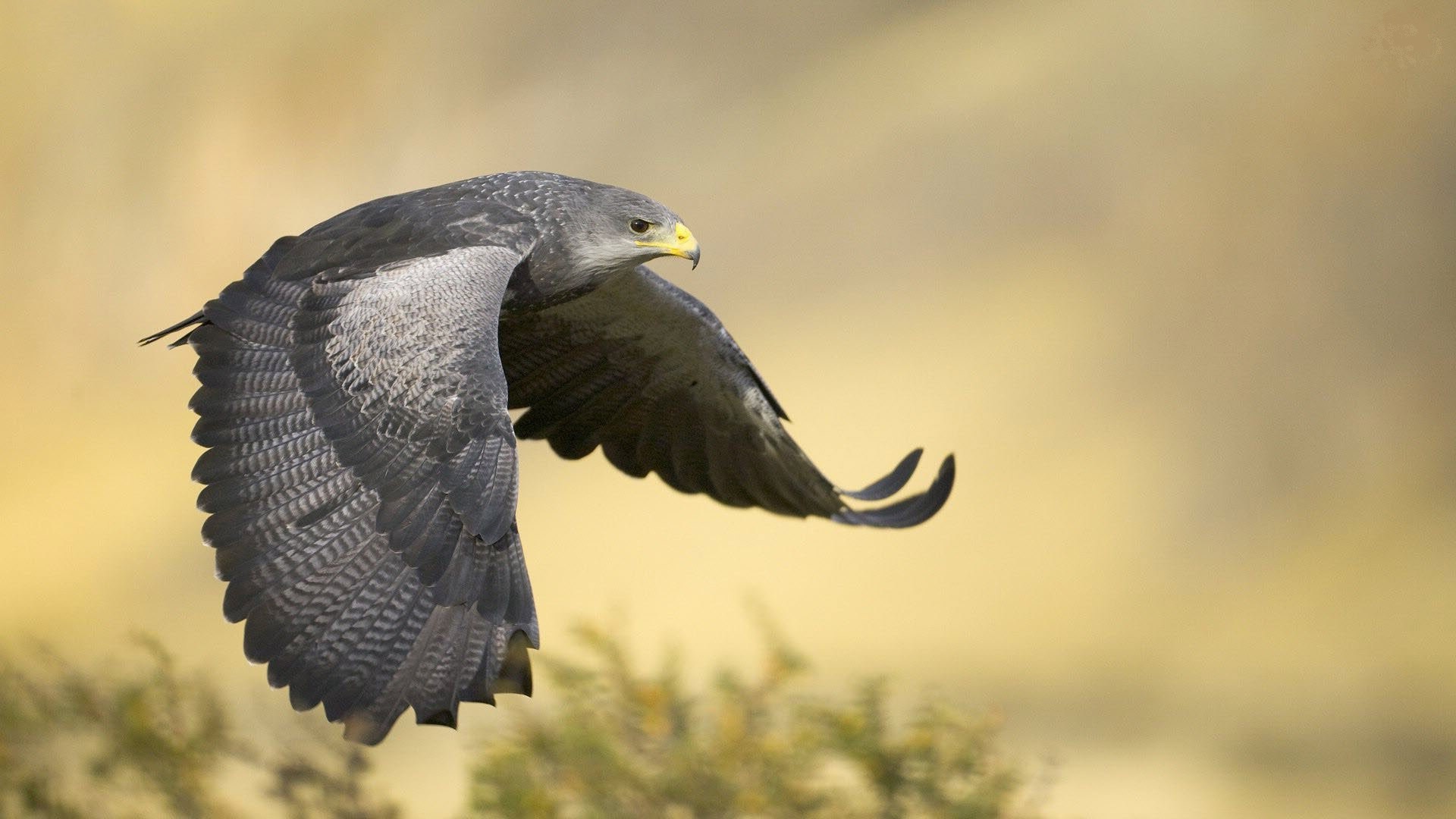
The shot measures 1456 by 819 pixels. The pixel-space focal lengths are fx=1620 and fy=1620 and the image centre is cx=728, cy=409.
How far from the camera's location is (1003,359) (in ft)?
37.8

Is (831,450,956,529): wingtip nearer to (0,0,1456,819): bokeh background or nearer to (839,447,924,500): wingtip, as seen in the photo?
(839,447,924,500): wingtip

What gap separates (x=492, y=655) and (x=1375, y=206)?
8.14m

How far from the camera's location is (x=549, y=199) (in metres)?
5.55

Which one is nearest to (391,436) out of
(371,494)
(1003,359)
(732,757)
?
(371,494)

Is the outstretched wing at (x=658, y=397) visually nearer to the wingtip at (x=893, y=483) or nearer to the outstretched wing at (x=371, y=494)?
the wingtip at (x=893, y=483)

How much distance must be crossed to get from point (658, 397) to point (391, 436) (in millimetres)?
2039

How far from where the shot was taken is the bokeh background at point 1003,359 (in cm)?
974

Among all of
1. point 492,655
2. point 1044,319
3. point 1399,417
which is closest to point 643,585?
point 1044,319

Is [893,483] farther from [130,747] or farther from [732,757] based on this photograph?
[130,747]

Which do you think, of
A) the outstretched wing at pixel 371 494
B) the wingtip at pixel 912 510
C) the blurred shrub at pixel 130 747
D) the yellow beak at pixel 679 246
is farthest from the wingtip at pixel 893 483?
the blurred shrub at pixel 130 747

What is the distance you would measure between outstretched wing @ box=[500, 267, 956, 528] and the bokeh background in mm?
2500

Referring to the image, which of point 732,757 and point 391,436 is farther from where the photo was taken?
point 732,757

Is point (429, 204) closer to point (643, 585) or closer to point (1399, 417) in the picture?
Result: point (643, 585)

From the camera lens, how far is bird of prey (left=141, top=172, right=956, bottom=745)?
4.43 m
